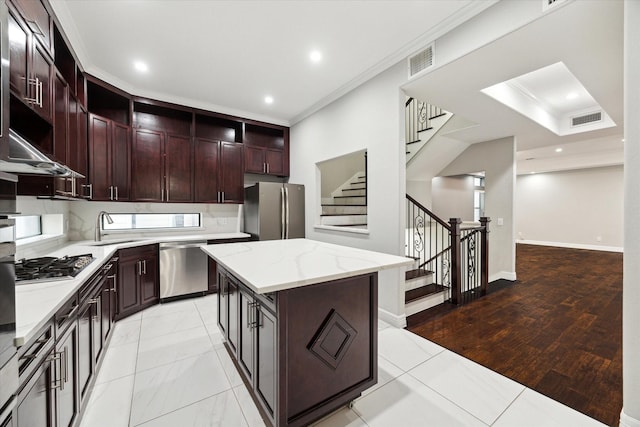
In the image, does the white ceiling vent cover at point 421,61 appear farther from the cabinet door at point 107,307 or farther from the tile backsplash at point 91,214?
the cabinet door at point 107,307

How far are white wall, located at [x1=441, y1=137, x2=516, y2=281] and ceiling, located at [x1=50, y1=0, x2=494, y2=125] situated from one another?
135 inches

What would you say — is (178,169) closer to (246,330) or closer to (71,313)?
(71,313)

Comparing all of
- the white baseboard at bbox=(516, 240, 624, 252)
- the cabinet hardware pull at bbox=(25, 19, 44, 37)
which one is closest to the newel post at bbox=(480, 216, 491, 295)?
the cabinet hardware pull at bbox=(25, 19, 44, 37)

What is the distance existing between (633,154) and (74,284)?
341 cm

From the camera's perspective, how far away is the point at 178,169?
4.06 metres

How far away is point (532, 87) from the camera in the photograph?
3.95m

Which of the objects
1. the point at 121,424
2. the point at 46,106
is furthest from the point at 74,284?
the point at 46,106

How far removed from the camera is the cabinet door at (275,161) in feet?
16.1

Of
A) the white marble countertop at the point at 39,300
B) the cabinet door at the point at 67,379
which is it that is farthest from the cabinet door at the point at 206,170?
the cabinet door at the point at 67,379

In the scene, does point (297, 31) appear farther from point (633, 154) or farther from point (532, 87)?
point (532, 87)

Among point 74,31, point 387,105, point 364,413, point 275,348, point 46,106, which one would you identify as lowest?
point 364,413

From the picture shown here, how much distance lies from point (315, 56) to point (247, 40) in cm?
75

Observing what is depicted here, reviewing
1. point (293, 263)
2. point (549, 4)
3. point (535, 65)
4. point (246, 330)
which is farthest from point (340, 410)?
point (535, 65)

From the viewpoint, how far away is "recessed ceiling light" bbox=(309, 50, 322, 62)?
9.44 ft
